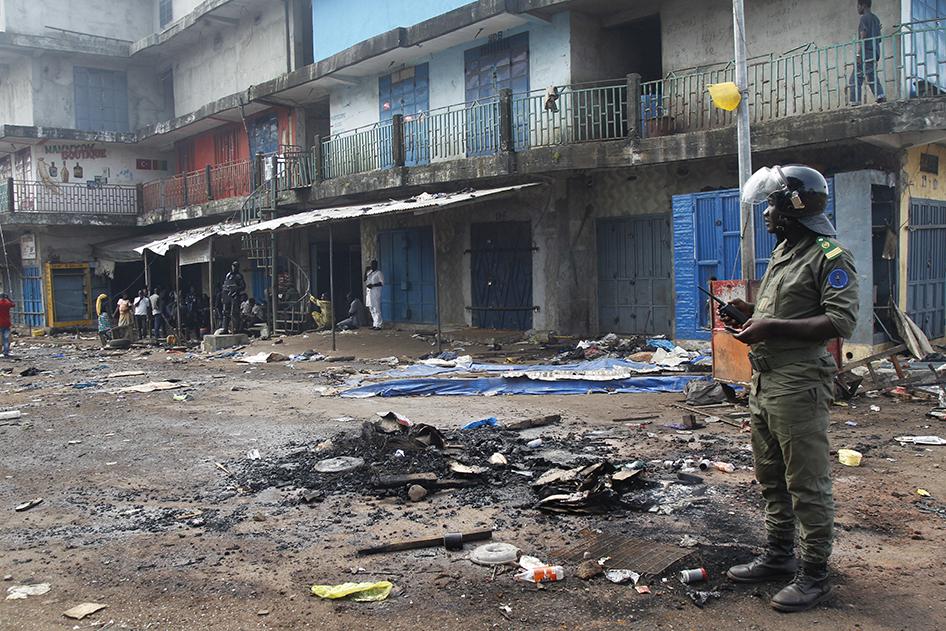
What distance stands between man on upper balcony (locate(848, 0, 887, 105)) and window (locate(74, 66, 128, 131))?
76.4ft

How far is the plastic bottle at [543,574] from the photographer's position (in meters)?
3.45

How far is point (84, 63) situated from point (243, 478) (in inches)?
960

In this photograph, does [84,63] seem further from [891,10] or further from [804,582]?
[804,582]

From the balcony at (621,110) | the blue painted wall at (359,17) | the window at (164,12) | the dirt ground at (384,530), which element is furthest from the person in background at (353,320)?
the window at (164,12)

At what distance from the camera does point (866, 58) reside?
10141mm

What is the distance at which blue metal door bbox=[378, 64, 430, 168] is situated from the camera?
51.6 feet

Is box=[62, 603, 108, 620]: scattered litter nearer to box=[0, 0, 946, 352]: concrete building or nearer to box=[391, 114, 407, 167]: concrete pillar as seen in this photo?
box=[0, 0, 946, 352]: concrete building

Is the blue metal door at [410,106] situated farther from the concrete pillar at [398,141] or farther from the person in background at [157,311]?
the person in background at [157,311]

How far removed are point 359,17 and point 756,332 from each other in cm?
1616

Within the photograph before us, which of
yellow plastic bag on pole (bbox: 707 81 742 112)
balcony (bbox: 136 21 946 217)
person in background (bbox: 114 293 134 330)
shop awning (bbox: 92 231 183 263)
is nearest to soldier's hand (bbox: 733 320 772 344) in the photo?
yellow plastic bag on pole (bbox: 707 81 742 112)

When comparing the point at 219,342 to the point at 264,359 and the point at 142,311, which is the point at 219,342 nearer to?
the point at 264,359

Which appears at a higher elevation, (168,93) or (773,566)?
(168,93)

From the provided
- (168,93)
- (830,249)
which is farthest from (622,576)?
(168,93)

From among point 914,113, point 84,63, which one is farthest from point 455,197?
point 84,63
